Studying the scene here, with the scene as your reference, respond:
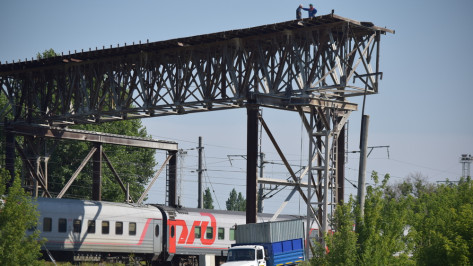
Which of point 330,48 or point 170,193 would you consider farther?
point 170,193

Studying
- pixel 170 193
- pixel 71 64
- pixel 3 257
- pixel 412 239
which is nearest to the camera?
pixel 412 239

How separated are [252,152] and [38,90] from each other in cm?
1907

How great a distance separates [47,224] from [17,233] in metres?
12.5

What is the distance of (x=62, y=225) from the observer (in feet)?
164

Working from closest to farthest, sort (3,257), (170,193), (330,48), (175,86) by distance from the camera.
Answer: (3,257) → (330,48) → (175,86) → (170,193)

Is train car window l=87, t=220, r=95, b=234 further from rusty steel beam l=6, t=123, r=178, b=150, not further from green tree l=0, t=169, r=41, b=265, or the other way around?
green tree l=0, t=169, r=41, b=265

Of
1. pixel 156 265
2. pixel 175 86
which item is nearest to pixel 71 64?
pixel 175 86

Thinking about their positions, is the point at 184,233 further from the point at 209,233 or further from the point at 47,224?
the point at 47,224

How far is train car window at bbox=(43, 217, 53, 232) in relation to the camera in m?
49.0

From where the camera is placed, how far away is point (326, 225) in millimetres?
44812

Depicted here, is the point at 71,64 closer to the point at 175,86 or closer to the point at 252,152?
the point at 175,86

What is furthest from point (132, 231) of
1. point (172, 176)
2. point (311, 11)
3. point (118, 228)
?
point (311, 11)

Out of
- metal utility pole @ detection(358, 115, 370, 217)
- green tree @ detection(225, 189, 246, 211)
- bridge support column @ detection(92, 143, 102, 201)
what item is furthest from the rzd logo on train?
green tree @ detection(225, 189, 246, 211)

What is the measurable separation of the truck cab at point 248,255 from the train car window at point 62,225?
12.8 meters
